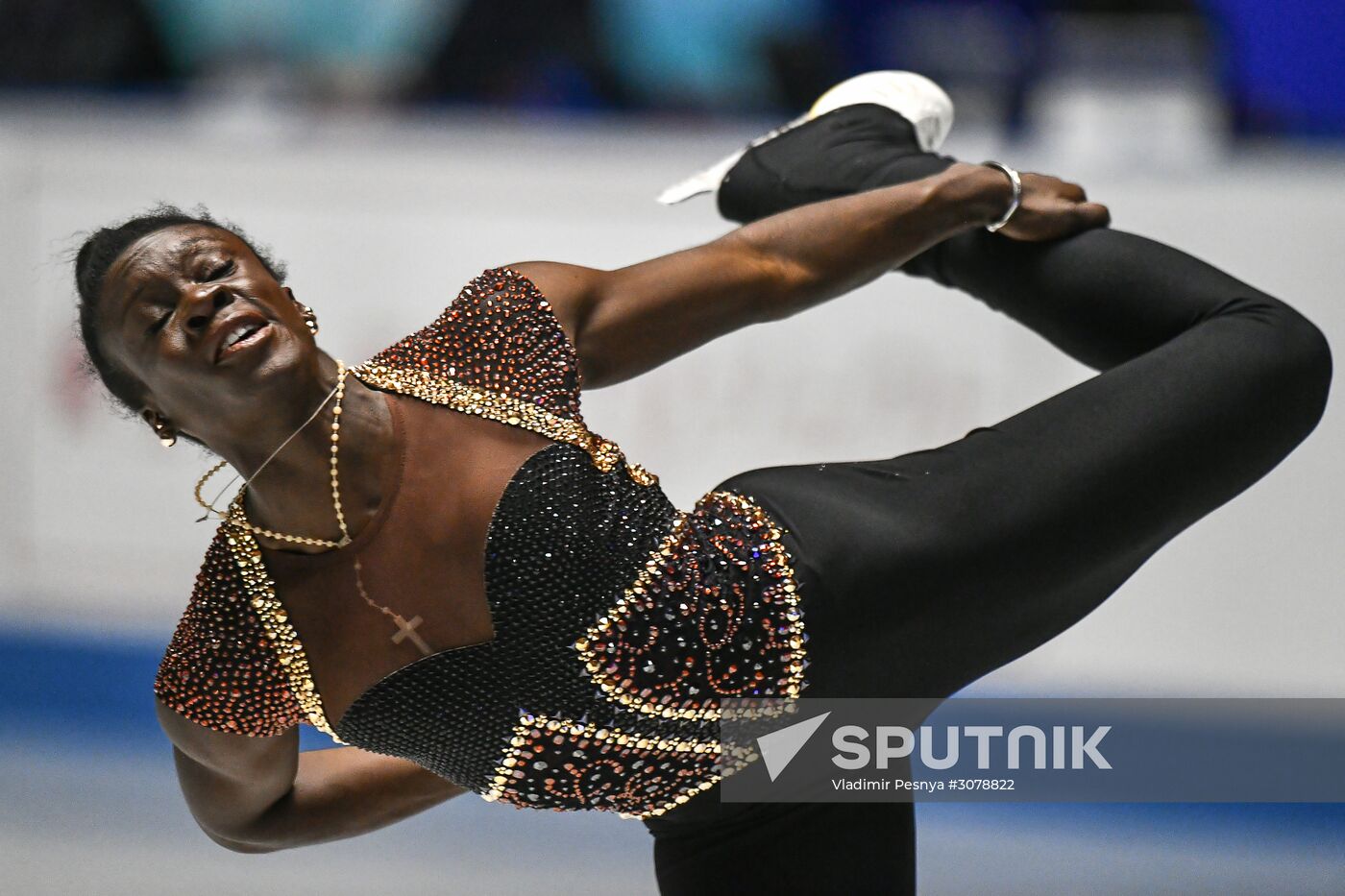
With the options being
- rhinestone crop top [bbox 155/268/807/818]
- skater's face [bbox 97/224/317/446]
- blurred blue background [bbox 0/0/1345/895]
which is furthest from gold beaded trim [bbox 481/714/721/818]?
blurred blue background [bbox 0/0/1345/895]

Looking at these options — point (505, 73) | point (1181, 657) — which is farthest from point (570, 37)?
point (1181, 657)

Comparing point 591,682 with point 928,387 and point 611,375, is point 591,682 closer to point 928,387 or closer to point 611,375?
point 611,375

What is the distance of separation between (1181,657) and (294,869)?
1.95m

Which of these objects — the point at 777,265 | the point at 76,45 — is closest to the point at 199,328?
the point at 777,265

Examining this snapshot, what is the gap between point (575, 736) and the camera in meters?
1.64

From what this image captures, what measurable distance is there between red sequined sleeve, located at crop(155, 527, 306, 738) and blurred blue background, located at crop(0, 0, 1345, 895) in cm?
132

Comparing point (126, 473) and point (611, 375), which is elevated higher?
point (126, 473)

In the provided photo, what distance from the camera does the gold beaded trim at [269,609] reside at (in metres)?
1.63

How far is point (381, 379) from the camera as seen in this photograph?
1716 millimetres

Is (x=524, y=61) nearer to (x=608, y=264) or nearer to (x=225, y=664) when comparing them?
(x=608, y=264)

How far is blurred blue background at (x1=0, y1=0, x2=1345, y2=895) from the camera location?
123 inches

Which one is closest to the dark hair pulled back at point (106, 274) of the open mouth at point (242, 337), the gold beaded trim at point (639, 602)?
the open mouth at point (242, 337)

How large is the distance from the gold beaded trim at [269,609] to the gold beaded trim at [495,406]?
23 centimetres

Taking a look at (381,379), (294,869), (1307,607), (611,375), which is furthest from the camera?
(1307,607)
